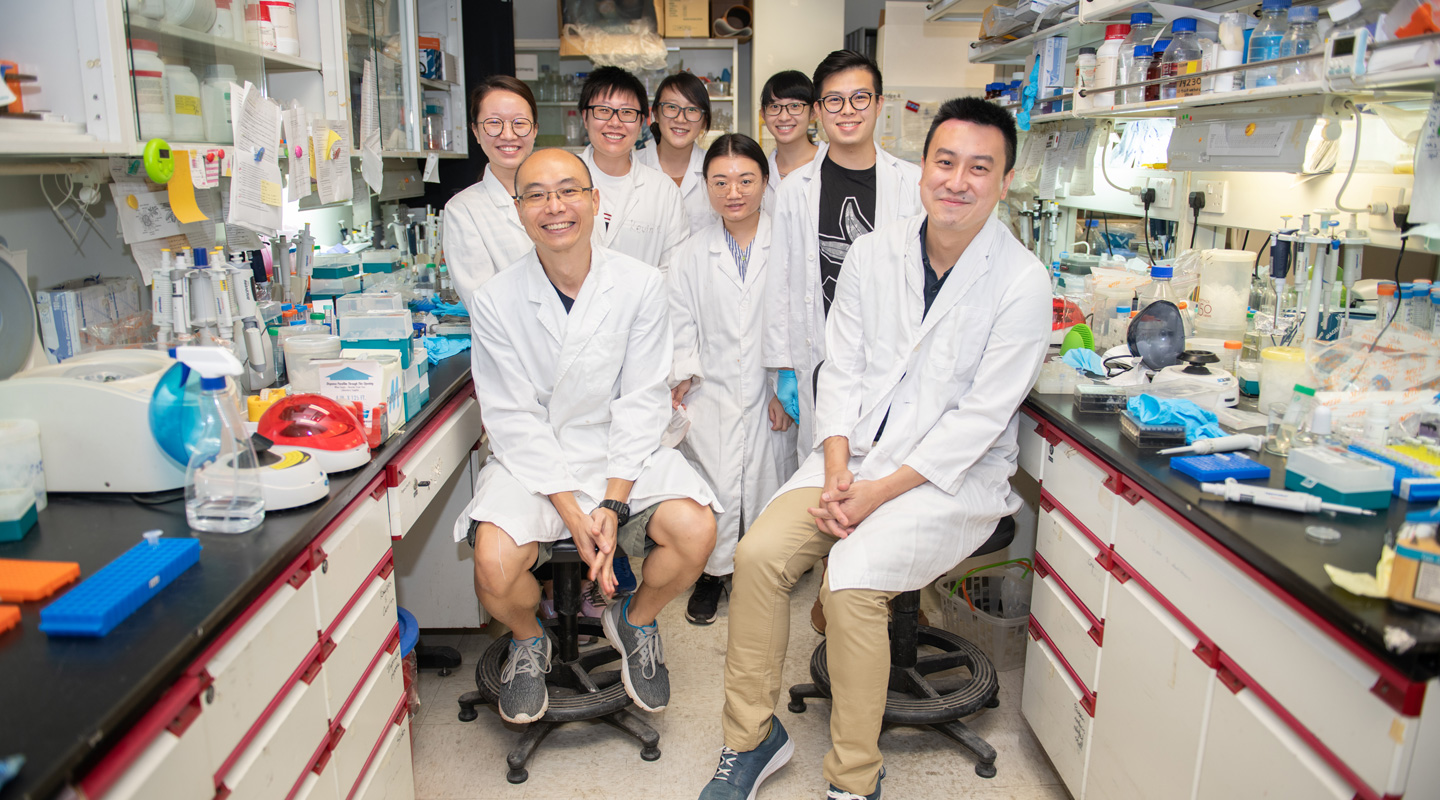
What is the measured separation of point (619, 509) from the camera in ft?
6.79

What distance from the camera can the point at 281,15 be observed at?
229cm

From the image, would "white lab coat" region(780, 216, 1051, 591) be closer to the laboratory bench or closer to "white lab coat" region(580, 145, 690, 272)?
the laboratory bench

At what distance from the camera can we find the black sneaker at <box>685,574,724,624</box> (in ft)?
9.24

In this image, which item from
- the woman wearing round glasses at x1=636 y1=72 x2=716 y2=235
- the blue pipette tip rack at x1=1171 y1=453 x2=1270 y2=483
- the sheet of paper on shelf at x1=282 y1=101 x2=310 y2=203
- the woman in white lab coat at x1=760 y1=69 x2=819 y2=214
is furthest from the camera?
the woman wearing round glasses at x1=636 y1=72 x2=716 y2=235

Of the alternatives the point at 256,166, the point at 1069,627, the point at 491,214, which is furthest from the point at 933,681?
the point at 256,166

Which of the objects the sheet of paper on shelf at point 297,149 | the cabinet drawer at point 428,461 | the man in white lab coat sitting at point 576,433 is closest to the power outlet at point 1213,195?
the man in white lab coat sitting at point 576,433

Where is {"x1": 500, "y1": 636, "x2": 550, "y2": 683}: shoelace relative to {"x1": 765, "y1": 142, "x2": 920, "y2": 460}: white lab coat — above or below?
below

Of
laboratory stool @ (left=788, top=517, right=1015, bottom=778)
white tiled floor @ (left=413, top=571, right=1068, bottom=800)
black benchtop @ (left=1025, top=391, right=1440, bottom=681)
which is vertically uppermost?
black benchtop @ (left=1025, top=391, right=1440, bottom=681)

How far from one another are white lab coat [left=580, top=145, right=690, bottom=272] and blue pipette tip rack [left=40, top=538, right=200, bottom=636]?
1.79 m

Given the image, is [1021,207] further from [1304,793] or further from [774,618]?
[1304,793]

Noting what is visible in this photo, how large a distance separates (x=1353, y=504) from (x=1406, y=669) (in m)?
0.42

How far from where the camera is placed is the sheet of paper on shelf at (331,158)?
7.66 ft

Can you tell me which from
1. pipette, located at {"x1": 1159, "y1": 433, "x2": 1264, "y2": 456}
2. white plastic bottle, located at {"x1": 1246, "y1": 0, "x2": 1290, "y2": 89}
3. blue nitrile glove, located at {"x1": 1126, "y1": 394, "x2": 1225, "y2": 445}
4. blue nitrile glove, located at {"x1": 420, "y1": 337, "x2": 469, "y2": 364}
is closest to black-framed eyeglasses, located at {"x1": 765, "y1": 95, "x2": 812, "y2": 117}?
blue nitrile glove, located at {"x1": 420, "y1": 337, "x2": 469, "y2": 364}

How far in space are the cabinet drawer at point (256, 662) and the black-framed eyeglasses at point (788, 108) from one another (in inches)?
78.7
